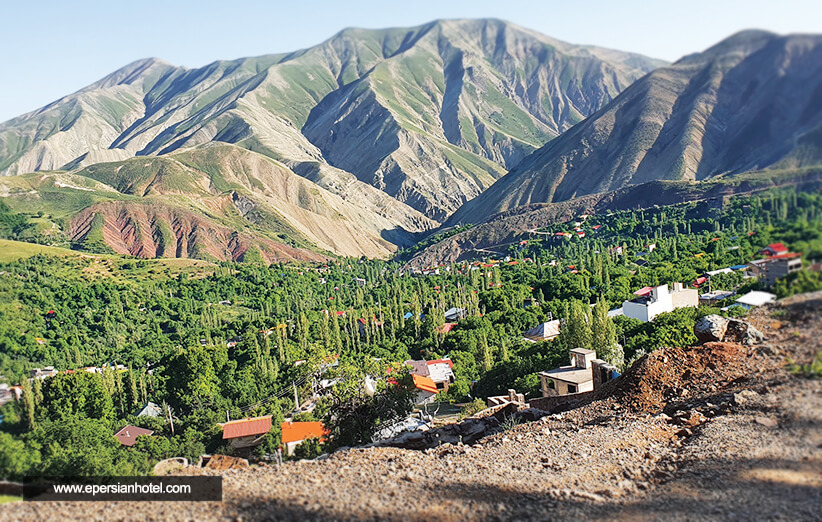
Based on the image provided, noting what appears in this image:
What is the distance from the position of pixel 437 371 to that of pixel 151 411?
2054 cm

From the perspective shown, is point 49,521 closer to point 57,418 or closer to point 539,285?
point 57,418

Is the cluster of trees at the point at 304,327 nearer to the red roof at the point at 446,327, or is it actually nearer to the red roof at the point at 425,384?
the red roof at the point at 446,327

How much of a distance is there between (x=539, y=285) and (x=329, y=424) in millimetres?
58303

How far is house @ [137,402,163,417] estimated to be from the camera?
39.1m

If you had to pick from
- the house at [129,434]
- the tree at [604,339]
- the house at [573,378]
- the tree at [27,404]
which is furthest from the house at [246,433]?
the tree at [604,339]

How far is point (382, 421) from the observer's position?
2241 cm

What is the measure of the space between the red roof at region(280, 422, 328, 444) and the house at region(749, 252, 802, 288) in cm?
1867

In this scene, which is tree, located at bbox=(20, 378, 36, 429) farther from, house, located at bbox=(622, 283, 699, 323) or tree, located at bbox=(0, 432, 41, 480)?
house, located at bbox=(622, 283, 699, 323)

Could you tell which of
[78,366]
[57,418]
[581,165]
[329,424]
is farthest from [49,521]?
[581,165]

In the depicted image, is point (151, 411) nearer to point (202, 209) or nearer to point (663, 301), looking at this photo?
point (663, 301)

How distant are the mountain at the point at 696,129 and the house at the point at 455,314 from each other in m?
32.0

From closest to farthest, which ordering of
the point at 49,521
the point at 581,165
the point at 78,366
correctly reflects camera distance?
the point at 49,521 → the point at 78,366 → the point at 581,165

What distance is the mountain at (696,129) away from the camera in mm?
11219

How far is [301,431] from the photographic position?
90.8ft
